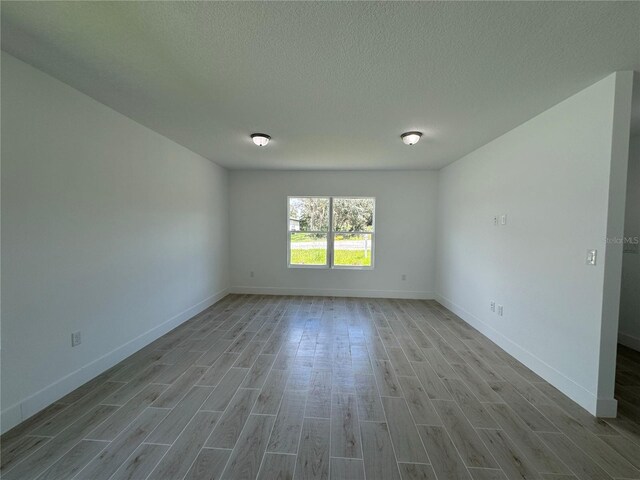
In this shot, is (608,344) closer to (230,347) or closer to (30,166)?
(230,347)

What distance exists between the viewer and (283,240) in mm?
5254

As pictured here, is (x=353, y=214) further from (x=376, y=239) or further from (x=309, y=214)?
(x=309, y=214)

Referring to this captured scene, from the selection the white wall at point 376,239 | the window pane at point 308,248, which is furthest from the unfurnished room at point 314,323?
the window pane at point 308,248

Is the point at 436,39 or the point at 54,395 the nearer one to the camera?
the point at 436,39

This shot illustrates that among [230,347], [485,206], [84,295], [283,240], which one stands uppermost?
[485,206]

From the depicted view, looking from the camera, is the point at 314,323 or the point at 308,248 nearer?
the point at 314,323

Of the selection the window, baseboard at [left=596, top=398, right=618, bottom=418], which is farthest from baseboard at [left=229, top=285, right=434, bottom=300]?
baseboard at [left=596, top=398, right=618, bottom=418]

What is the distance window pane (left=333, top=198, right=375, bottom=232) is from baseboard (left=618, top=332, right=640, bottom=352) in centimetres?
364

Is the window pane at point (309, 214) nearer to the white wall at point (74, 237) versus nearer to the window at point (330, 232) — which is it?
the window at point (330, 232)

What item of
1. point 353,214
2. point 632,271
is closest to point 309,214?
point 353,214

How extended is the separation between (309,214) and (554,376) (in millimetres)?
4166

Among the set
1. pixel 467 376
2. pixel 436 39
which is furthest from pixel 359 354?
pixel 436 39

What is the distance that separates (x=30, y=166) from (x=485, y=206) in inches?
179

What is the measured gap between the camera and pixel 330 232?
207 inches
